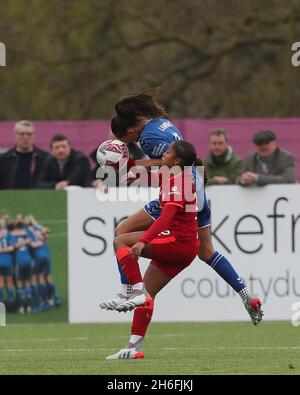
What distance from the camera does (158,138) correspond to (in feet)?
34.1

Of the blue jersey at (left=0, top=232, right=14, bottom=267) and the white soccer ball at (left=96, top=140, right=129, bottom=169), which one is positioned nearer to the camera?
the white soccer ball at (left=96, top=140, right=129, bottom=169)

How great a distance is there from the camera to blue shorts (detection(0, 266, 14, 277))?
50.9 feet

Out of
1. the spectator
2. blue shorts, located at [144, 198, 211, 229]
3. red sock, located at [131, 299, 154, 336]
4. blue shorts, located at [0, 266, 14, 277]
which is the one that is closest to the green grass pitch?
red sock, located at [131, 299, 154, 336]

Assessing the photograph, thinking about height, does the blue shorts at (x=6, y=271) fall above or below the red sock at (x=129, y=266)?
above

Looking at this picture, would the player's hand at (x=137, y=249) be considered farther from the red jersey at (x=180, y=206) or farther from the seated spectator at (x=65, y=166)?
the seated spectator at (x=65, y=166)

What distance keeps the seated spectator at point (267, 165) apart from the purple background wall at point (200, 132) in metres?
1.92

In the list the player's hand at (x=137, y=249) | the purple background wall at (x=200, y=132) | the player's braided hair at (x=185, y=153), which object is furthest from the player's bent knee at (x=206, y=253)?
the purple background wall at (x=200, y=132)

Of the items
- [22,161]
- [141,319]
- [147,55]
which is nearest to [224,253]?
[22,161]

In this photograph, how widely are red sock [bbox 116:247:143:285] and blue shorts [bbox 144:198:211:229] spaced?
437 millimetres

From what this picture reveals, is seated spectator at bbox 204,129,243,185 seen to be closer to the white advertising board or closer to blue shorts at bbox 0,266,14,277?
the white advertising board

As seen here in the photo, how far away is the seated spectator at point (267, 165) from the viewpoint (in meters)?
15.3

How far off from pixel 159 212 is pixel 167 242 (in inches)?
16.0

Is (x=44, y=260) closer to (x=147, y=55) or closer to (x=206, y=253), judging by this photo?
(x=206, y=253)

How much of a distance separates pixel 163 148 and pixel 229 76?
1690cm
